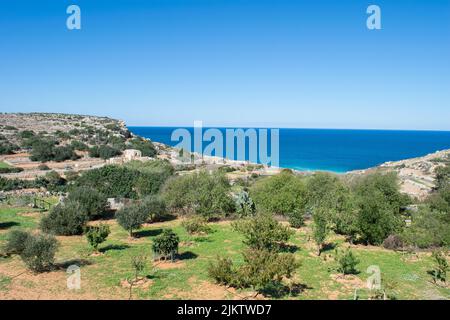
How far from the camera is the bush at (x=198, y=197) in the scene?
30.1 m

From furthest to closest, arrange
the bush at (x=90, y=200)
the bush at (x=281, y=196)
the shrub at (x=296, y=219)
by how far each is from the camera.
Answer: the bush at (x=281, y=196)
the bush at (x=90, y=200)
the shrub at (x=296, y=219)

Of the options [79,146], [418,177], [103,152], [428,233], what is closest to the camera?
[428,233]

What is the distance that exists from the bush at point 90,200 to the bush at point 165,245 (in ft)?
37.8

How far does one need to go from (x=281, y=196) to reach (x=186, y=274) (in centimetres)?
1473

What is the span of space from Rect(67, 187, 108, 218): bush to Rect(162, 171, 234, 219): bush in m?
5.53

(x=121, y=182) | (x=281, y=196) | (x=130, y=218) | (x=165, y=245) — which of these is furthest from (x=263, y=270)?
(x=121, y=182)

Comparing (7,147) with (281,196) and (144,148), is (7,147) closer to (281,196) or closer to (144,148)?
(144,148)

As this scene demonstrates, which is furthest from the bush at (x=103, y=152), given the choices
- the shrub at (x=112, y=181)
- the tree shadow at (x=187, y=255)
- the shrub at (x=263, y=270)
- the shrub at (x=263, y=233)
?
the shrub at (x=263, y=270)

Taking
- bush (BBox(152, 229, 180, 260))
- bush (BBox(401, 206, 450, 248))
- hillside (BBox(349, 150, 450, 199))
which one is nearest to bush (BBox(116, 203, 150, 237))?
bush (BBox(152, 229, 180, 260))

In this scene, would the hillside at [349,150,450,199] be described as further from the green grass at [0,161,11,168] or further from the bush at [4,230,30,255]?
the green grass at [0,161,11,168]

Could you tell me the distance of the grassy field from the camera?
1480 cm

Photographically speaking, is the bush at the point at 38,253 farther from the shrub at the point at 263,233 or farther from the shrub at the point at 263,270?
the shrub at the point at 263,233

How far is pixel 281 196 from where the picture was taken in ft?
98.0
